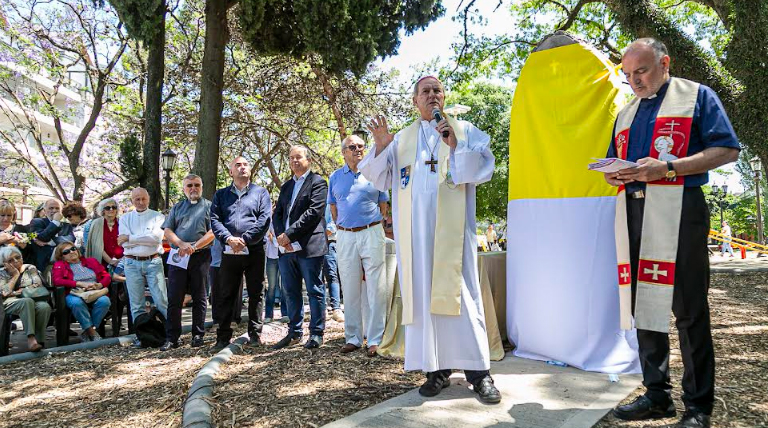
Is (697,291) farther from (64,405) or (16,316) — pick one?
(16,316)

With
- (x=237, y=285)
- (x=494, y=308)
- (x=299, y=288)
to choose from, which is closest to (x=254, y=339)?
(x=237, y=285)

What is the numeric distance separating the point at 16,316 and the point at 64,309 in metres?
0.48

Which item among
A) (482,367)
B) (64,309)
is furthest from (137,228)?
(482,367)

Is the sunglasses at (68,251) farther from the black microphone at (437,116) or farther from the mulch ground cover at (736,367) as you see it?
the mulch ground cover at (736,367)

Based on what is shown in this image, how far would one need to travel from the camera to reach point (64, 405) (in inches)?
159

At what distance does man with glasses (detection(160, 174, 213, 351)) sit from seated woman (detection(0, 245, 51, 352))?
1.39 metres

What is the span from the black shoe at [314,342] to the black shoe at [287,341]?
27 centimetres

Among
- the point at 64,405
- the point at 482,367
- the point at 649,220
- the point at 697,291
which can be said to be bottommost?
the point at 64,405

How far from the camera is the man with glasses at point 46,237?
25.0ft

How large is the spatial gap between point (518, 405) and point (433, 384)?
1.81 ft

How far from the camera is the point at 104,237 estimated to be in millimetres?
7641

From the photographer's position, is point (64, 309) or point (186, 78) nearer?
point (64, 309)

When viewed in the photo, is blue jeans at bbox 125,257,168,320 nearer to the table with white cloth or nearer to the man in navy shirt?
the table with white cloth

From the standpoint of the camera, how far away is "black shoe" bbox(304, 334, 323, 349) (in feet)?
18.1
